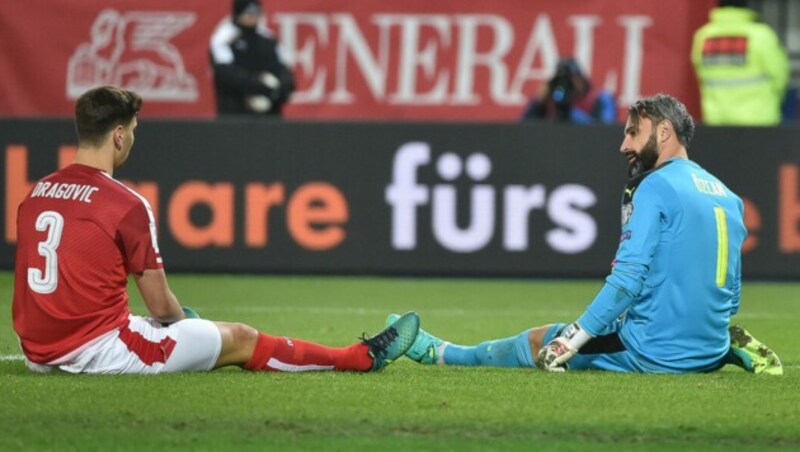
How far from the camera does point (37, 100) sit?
18000 mm

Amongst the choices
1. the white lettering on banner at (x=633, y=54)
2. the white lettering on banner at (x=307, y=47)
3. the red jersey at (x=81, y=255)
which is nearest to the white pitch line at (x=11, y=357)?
the red jersey at (x=81, y=255)

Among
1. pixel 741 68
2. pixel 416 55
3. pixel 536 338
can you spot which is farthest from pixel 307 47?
pixel 536 338

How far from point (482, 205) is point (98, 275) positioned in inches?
267

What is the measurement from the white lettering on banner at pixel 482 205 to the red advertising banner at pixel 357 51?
4.27m

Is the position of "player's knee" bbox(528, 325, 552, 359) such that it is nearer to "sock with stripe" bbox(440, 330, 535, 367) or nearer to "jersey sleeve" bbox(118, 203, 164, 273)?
"sock with stripe" bbox(440, 330, 535, 367)

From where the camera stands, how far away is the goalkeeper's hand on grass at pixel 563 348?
303 inches

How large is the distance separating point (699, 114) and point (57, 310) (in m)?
11.4

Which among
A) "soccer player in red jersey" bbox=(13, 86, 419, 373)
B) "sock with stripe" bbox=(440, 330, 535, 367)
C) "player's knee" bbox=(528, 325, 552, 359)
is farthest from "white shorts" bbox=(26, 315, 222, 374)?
"player's knee" bbox=(528, 325, 552, 359)

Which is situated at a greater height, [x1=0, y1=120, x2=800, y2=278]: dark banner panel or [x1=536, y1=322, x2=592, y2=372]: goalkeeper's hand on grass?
[x1=536, y1=322, x2=592, y2=372]: goalkeeper's hand on grass

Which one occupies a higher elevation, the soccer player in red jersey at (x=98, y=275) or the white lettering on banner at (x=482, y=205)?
the soccer player in red jersey at (x=98, y=275)

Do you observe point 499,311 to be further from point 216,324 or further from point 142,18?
point 142,18

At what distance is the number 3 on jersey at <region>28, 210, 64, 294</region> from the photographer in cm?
722

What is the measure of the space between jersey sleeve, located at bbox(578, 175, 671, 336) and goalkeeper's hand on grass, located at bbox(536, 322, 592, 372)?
0.05m

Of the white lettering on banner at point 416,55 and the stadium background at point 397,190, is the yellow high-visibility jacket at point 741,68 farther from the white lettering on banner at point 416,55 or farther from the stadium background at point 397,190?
the white lettering on banner at point 416,55
